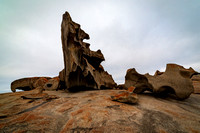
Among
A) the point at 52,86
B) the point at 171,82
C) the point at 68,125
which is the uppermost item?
the point at 171,82

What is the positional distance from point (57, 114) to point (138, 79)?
396cm

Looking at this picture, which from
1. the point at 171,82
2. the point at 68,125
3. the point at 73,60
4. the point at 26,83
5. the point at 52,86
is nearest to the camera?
the point at 68,125

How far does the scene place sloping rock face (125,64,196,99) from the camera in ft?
12.5

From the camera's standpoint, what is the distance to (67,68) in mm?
5367

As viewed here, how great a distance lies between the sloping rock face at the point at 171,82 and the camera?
3799 mm

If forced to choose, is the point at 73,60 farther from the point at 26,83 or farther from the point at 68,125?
the point at 26,83

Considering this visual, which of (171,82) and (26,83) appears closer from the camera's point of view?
(171,82)

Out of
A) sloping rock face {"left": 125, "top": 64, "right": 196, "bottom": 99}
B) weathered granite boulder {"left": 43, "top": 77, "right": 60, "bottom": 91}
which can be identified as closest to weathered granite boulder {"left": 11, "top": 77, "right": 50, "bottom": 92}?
weathered granite boulder {"left": 43, "top": 77, "right": 60, "bottom": 91}

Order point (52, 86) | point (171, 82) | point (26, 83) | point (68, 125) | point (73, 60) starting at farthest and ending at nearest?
point (26, 83) → point (52, 86) → point (73, 60) → point (171, 82) → point (68, 125)

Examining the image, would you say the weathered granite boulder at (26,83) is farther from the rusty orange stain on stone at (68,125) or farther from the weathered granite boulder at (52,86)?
the rusty orange stain on stone at (68,125)

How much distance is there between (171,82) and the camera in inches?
155

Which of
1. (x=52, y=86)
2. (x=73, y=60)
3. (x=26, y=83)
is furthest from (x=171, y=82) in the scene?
(x=26, y=83)

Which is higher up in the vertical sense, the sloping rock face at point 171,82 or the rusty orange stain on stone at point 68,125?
the sloping rock face at point 171,82

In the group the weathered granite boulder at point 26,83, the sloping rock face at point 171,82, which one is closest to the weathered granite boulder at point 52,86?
the weathered granite boulder at point 26,83
